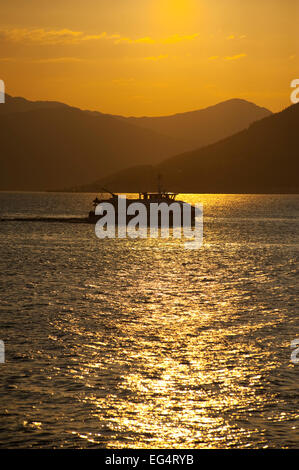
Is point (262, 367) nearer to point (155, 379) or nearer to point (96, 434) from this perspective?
point (155, 379)

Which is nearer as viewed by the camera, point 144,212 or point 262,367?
point 262,367

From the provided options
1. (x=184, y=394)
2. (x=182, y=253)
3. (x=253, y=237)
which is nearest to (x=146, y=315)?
(x=184, y=394)

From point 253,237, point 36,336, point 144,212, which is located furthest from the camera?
point 144,212

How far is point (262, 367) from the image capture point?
89.6ft

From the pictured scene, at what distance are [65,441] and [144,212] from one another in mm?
161708

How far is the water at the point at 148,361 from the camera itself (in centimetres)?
2044

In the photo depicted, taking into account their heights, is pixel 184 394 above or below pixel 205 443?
above

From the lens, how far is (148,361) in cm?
2806

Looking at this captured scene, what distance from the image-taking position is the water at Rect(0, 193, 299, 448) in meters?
20.4
